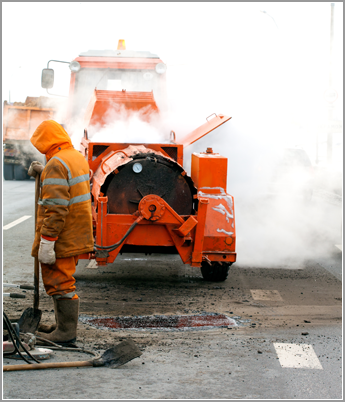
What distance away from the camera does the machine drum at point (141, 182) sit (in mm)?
6672

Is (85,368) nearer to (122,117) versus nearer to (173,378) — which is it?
(173,378)

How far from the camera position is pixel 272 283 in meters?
7.48

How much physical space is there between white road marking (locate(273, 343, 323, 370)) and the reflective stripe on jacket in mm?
1769

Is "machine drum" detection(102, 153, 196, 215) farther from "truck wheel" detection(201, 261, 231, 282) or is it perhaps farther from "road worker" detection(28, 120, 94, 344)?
"road worker" detection(28, 120, 94, 344)

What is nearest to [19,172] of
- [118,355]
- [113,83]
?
[113,83]

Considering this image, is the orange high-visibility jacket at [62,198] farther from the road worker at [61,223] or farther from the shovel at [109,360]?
the shovel at [109,360]

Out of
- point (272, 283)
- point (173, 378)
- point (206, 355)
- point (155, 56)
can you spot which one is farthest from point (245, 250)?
point (173, 378)

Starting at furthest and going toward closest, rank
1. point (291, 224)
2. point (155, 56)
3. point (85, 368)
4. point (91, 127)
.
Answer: point (291, 224) → point (155, 56) → point (91, 127) → point (85, 368)

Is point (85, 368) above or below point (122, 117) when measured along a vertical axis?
below

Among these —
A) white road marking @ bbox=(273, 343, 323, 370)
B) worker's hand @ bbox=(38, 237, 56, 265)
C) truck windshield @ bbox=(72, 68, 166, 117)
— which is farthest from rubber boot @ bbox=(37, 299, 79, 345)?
truck windshield @ bbox=(72, 68, 166, 117)

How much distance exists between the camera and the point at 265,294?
691 cm

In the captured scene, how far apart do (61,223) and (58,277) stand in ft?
1.49

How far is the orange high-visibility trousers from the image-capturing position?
16.2ft

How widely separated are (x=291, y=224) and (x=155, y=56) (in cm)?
415
